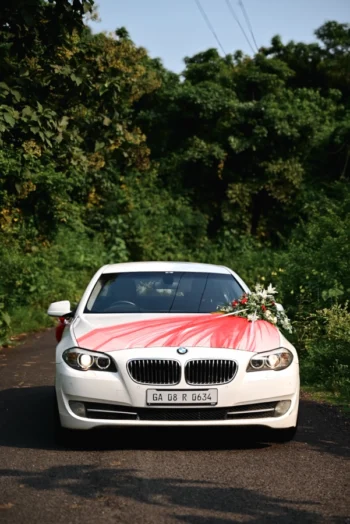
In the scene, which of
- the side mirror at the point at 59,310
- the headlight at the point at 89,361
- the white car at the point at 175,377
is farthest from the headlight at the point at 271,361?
the side mirror at the point at 59,310

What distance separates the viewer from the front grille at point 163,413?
803 cm

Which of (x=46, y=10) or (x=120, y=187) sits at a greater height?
Result: (x=46, y=10)

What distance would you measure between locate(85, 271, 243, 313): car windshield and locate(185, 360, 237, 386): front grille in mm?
1362

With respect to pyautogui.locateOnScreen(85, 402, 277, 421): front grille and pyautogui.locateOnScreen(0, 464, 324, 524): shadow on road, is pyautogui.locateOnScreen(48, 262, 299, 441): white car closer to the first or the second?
pyautogui.locateOnScreen(85, 402, 277, 421): front grille

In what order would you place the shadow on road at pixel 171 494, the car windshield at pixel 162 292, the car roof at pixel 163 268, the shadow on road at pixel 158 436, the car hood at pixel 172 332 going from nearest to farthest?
1. the shadow on road at pixel 171 494
2. the car hood at pixel 172 332
3. the shadow on road at pixel 158 436
4. the car windshield at pixel 162 292
5. the car roof at pixel 163 268

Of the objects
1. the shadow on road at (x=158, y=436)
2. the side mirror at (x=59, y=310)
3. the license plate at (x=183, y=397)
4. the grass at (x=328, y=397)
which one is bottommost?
the grass at (x=328, y=397)

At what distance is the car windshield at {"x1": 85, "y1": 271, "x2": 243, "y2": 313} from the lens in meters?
9.54

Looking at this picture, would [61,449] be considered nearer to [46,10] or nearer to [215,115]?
[46,10]

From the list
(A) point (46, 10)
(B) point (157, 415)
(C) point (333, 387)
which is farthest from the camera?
(A) point (46, 10)

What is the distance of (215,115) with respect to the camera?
39.1m

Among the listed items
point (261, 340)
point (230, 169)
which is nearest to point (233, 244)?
point (230, 169)

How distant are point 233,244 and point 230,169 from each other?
288cm

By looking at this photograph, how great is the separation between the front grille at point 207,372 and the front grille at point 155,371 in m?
0.09

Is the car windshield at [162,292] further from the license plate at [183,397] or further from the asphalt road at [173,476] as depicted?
the license plate at [183,397]
